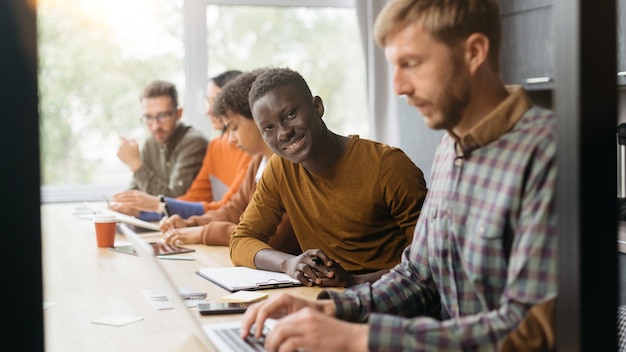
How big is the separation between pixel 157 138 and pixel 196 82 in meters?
0.87

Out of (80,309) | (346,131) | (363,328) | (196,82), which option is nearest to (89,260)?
(80,309)

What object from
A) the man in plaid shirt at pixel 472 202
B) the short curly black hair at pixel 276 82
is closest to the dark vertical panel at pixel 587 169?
the man in plaid shirt at pixel 472 202

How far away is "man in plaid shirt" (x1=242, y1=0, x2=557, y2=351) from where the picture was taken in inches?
33.3

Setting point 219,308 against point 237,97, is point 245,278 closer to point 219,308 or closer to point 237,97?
point 219,308

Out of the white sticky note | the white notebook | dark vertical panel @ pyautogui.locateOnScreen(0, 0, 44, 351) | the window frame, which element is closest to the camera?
dark vertical panel @ pyautogui.locateOnScreen(0, 0, 44, 351)

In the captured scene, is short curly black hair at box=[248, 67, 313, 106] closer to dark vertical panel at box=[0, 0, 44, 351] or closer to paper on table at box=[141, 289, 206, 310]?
paper on table at box=[141, 289, 206, 310]

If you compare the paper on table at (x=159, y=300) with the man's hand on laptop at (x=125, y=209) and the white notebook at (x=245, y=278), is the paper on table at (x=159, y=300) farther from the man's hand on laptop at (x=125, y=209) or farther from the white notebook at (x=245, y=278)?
the man's hand on laptop at (x=125, y=209)

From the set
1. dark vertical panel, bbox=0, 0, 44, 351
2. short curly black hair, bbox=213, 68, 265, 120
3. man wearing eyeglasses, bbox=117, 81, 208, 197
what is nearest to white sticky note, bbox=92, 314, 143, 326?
dark vertical panel, bbox=0, 0, 44, 351

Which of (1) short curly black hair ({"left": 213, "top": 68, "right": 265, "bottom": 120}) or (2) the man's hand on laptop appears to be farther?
(2) the man's hand on laptop

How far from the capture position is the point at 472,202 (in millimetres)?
960

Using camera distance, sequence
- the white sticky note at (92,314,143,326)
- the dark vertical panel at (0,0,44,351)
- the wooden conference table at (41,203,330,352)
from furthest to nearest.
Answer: the white sticky note at (92,314,143,326), the wooden conference table at (41,203,330,352), the dark vertical panel at (0,0,44,351)

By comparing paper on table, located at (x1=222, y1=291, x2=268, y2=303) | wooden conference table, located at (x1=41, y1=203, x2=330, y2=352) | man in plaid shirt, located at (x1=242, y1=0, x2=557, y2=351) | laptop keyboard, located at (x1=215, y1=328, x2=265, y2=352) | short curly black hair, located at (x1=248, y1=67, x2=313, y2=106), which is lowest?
wooden conference table, located at (x1=41, y1=203, x2=330, y2=352)

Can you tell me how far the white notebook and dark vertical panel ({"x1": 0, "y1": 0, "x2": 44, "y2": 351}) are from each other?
88 cm

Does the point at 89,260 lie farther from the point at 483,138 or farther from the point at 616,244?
the point at 616,244
